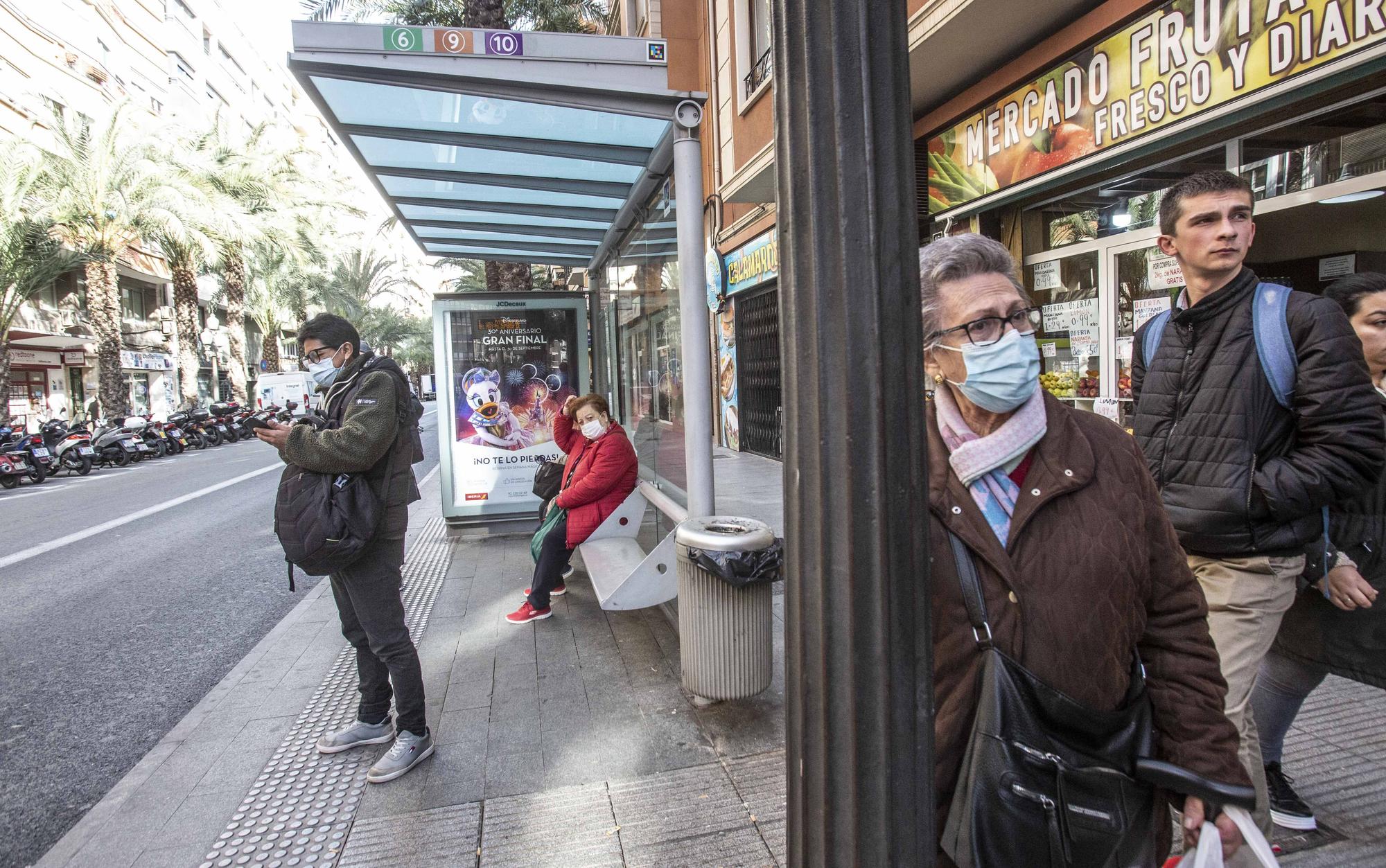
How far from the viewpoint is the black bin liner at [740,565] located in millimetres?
3275

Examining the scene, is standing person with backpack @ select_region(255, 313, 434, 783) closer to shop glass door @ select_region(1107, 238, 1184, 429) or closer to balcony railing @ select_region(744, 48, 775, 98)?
shop glass door @ select_region(1107, 238, 1184, 429)

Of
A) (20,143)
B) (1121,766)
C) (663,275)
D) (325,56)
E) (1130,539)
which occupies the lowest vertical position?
(1121,766)

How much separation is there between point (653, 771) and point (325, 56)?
373 centimetres

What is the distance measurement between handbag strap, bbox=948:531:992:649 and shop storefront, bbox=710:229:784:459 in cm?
1133

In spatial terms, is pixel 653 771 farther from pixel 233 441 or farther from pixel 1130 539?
pixel 233 441

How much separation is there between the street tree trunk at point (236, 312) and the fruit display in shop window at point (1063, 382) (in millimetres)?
27426

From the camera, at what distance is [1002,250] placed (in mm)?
1559

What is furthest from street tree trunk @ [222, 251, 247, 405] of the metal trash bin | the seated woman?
the metal trash bin

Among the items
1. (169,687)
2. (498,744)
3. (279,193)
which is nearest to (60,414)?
(279,193)

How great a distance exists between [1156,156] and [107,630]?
847cm

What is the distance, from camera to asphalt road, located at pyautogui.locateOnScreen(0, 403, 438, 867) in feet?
11.8

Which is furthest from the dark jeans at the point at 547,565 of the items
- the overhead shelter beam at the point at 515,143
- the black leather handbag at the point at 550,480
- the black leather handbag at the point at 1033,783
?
the black leather handbag at the point at 1033,783

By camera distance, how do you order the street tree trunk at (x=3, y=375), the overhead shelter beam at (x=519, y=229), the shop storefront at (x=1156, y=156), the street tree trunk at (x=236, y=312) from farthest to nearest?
the street tree trunk at (x=236, y=312)
the street tree trunk at (x=3, y=375)
the overhead shelter beam at (x=519, y=229)
the shop storefront at (x=1156, y=156)

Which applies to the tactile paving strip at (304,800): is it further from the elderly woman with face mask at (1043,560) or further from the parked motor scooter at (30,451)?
the parked motor scooter at (30,451)
